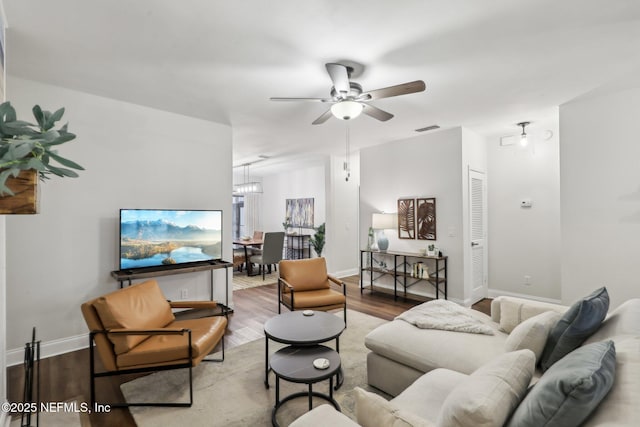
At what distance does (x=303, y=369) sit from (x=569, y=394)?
1.56 metres

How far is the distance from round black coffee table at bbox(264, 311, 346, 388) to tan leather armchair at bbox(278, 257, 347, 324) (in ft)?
2.23

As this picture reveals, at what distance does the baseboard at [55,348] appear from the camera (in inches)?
116

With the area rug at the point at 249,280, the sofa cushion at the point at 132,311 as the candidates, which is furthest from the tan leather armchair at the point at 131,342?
the area rug at the point at 249,280

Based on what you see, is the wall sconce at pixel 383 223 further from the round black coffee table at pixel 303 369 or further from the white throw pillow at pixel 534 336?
the white throw pillow at pixel 534 336

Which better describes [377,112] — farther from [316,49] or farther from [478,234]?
[478,234]

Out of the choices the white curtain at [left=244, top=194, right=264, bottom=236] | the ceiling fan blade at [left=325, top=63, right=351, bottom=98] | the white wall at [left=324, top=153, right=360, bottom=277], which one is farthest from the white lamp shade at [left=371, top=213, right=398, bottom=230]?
the white curtain at [left=244, top=194, right=264, bottom=236]

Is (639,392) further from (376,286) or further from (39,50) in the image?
(376,286)

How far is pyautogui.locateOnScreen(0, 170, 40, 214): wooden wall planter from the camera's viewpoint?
915mm

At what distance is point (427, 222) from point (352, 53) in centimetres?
329

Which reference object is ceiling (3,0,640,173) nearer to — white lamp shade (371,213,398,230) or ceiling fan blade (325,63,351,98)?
ceiling fan blade (325,63,351,98)

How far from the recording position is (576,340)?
64.9 inches

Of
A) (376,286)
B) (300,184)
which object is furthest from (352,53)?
(300,184)

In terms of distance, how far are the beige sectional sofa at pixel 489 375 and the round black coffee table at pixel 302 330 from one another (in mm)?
372

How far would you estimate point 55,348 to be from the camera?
3.15 metres
